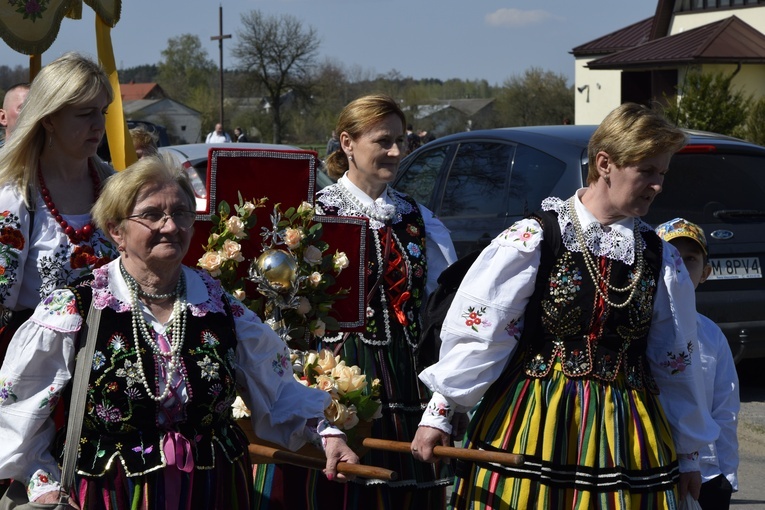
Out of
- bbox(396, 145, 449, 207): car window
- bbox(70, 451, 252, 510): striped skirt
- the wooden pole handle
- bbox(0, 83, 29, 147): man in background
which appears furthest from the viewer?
bbox(396, 145, 449, 207): car window

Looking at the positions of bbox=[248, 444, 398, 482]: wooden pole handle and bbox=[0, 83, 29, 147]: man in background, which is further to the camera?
bbox=[0, 83, 29, 147]: man in background

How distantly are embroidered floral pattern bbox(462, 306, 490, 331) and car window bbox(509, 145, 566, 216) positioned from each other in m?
3.44

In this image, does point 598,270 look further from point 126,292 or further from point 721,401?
point 126,292

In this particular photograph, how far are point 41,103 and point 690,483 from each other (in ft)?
7.85

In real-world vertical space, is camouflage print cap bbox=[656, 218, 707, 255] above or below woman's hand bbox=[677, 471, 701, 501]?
above

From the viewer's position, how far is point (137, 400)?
2836mm

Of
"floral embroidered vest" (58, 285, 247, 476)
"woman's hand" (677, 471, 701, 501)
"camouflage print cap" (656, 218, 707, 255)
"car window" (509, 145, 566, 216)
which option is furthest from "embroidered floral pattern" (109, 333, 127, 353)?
"car window" (509, 145, 566, 216)

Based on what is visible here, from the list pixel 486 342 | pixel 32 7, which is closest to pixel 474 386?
pixel 486 342

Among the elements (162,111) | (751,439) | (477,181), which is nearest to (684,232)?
(751,439)

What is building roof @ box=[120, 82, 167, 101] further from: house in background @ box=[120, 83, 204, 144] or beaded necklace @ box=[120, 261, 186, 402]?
beaded necklace @ box=[120, 261, 186, 402]

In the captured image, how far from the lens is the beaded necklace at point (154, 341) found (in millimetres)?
2850

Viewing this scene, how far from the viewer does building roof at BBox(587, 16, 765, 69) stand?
32.0 m

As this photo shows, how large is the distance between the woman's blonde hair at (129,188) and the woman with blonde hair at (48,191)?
60cm

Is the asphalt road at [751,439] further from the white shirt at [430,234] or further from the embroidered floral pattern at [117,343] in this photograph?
the embroidered floral pattern at [117,343]
